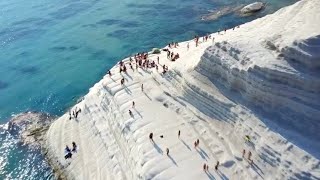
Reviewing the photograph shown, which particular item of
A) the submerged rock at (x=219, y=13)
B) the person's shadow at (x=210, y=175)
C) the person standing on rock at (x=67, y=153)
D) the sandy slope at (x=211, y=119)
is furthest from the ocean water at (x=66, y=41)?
the person's shadow at (x=210, y=175)

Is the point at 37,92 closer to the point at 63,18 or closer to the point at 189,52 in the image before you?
the point at 189,52

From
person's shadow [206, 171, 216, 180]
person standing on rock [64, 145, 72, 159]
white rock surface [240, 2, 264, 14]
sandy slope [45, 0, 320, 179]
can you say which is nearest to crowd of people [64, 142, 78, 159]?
person standing on rock [64, 145, 72, 159]

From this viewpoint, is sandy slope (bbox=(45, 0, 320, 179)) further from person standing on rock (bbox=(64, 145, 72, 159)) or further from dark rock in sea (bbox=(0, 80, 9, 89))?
dark rock in sea (bbox=(0, 80, 9, 89))

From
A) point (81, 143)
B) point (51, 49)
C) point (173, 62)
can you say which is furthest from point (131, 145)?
point (51, 49)

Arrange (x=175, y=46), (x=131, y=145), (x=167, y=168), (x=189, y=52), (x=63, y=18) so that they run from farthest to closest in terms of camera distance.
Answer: (x=63, y=18)
(x=175, y=46)
(x=189, y=52)
(x=131, y=145)
(x=167, y=168)

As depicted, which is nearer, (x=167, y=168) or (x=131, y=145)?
(x=167, y=168)

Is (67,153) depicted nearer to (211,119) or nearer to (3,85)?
(211,119)
